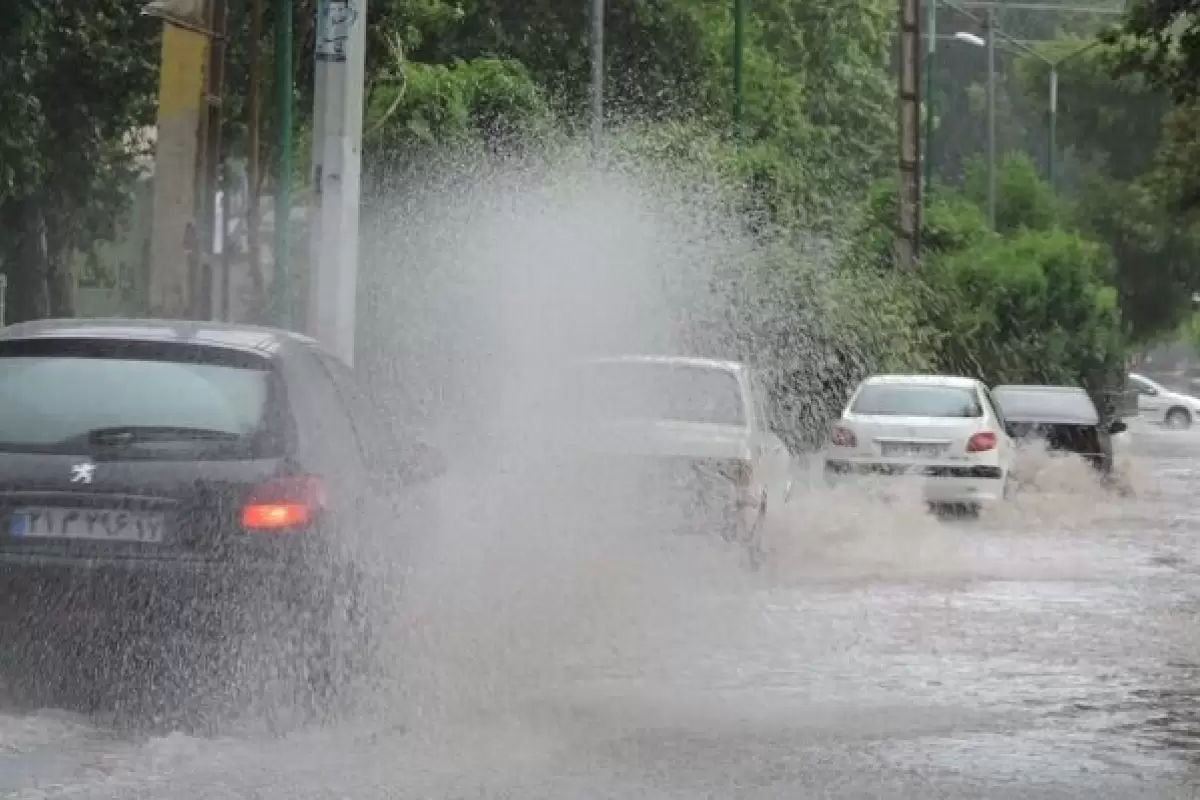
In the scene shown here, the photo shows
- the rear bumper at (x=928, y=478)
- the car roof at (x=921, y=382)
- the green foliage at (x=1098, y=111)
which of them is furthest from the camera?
the green foliage at (x=1098, y=111)

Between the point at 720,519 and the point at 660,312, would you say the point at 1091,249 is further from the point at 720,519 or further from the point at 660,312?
the point at 720,519

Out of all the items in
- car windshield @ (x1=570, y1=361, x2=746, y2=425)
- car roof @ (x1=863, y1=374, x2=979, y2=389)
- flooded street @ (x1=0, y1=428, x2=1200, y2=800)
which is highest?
car roof @ (x1=863, y1=374, x2=979, y2=389)

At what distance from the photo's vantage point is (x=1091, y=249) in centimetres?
4875

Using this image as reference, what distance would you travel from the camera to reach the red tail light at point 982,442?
75.4 ft

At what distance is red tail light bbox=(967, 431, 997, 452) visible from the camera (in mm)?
22969

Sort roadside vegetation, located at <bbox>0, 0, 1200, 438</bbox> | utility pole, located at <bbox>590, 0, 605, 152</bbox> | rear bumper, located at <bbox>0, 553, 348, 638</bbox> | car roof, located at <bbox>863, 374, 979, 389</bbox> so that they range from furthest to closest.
A: utility pole, located at <bbox>590, 0, 605, 152</bbox>
roadside vegetation, located at <bbox>0, 0, 1200, 438</bbox>
car roof, located at <bbox>863, 374, 979, 389</bbox>
rear bumper, located at <bbox>0, 553, 348, 638</bbox>

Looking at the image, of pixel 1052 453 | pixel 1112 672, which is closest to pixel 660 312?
pixel 1052 453

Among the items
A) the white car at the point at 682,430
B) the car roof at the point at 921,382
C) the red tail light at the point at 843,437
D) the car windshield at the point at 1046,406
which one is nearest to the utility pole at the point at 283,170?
the white car at the point at 682,430

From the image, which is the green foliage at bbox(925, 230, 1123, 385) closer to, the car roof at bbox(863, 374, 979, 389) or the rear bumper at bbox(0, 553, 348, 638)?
the car roof at bbox(863, 374, 979, 389)

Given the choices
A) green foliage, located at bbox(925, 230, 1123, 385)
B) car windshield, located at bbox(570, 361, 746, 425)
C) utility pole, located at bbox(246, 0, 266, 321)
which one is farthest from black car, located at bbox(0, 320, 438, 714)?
green foliage, located at bbox(925, 230, 1123, 385)

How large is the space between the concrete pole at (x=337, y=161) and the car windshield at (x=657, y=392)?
1767 millimetres

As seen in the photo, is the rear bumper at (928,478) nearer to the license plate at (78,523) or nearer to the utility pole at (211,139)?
the utility pole at (211,139)

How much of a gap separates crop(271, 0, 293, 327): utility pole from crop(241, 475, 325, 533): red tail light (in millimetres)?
12387

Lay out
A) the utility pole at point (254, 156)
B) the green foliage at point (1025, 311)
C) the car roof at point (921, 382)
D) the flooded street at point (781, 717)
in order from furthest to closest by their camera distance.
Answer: the green foliage at point (1025, 311)
the car roof at point (921, 382)
the utility pole at point (254, 156)
the flooded street at point (781, 717)
